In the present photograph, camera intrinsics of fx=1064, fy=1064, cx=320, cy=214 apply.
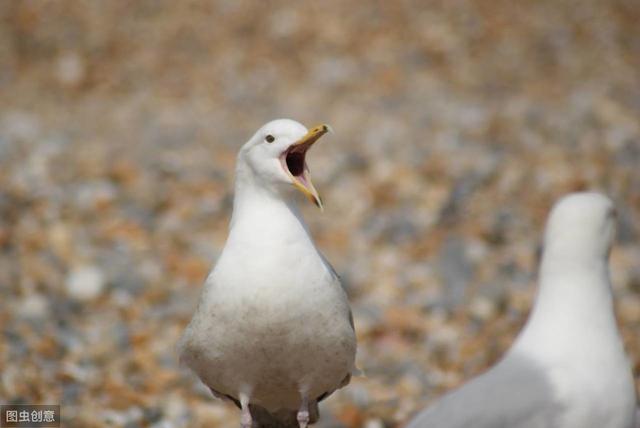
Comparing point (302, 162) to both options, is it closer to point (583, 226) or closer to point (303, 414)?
point (303, 414)

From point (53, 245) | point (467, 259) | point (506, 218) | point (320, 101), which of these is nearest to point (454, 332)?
point (467, 259)

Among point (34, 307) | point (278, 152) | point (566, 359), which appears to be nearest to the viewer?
point (278, 152)

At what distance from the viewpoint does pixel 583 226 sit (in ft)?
13.0

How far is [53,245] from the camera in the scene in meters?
7.04

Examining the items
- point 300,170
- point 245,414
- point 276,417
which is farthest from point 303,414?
point 300,170

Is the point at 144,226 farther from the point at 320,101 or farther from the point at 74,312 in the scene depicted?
the point at 320,101

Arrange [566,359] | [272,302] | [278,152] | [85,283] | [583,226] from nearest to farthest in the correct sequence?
[272,302]
[278,152]
[566,359]
[583,226]
[85,283]

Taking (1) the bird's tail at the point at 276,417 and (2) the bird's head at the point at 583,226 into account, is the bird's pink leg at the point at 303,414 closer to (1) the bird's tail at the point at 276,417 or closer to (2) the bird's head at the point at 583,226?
(1) the bird's tail at the point at 276,417

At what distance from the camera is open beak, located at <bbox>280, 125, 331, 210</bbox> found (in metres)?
3.39

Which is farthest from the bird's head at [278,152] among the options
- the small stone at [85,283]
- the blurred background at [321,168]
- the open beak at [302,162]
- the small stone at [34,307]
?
the small stone at [85,283]

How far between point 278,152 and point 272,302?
1.63 ft

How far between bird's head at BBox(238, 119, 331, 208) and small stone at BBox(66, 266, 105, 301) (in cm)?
323

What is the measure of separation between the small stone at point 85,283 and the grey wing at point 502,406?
10.7 feet

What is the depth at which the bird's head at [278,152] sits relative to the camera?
11.4 feet
